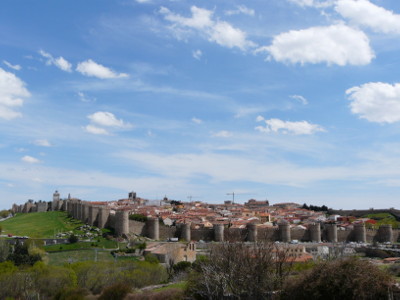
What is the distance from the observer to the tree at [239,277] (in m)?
21.1

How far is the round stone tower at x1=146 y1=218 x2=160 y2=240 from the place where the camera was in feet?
213

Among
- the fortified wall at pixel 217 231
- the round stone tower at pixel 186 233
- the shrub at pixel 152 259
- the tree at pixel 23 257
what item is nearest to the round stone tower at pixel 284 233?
the fortified wall at pixel 217 231

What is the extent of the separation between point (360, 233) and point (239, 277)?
51203mm

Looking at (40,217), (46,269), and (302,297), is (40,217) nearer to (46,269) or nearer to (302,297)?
(46,269)

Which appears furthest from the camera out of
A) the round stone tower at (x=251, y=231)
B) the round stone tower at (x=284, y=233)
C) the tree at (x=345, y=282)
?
the round stone tower at (x=284, y=233)

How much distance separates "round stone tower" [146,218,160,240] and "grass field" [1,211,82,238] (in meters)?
10.6

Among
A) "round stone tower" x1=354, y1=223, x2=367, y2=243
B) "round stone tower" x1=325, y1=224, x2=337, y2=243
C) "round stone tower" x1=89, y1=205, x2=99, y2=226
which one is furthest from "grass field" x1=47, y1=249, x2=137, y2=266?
"round stone tower" x1=354, y1=223, x2=367, y2=243

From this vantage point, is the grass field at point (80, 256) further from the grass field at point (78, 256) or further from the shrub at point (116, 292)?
the shrub at point (116, 292)

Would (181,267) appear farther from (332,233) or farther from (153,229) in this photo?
(332,233)

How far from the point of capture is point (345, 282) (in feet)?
52.2

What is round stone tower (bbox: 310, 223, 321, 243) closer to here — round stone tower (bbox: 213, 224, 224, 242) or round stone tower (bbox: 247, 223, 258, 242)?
round stone tower (bbox: 247, 223, 258, 242)

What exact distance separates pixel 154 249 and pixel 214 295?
28.6m

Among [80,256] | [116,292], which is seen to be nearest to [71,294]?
[116,292]

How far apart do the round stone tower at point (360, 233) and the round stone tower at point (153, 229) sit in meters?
28.7
